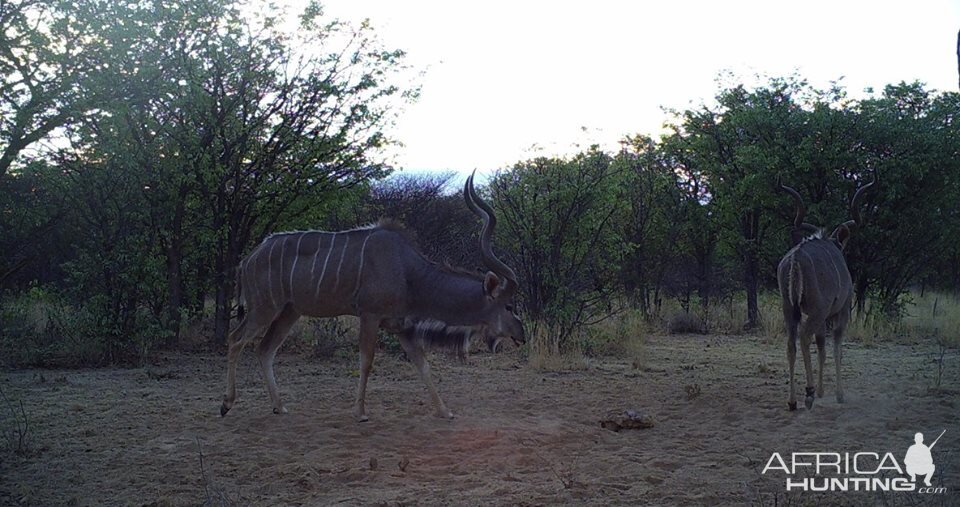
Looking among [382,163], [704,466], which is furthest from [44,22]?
[704,466]

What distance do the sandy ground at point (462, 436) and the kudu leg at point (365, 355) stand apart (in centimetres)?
19

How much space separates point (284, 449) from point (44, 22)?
6.70 m

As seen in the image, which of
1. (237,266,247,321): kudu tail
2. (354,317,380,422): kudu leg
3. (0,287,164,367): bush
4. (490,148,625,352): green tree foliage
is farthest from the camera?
(490,148,625,352): green tree foliage

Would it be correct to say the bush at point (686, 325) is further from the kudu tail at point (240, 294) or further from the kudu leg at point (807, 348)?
the kudu tail at point (240, 294)

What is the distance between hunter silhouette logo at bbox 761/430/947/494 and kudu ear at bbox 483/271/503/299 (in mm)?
2792

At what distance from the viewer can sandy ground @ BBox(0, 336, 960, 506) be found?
484cm

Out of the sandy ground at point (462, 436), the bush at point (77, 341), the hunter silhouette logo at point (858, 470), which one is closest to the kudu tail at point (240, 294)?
the sandy ground at point (462, 436)

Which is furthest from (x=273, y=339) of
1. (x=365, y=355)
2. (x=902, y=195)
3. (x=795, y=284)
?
(x=902, y=195)

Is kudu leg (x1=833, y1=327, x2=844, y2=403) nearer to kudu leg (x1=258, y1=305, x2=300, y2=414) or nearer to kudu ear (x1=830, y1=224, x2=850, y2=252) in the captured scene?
kudu ear (x1=830, y1=224, x2=850, y2=252)

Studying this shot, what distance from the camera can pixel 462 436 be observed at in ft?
20.7

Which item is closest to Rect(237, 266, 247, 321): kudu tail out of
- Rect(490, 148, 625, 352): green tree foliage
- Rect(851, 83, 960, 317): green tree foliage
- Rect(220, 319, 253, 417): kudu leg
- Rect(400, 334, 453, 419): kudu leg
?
Rect(220, 319, 253, 417): kudu leg

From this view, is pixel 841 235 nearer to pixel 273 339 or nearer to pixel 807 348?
pixel 807 348

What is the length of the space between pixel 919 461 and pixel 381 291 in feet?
14.5

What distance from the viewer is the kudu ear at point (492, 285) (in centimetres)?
716
